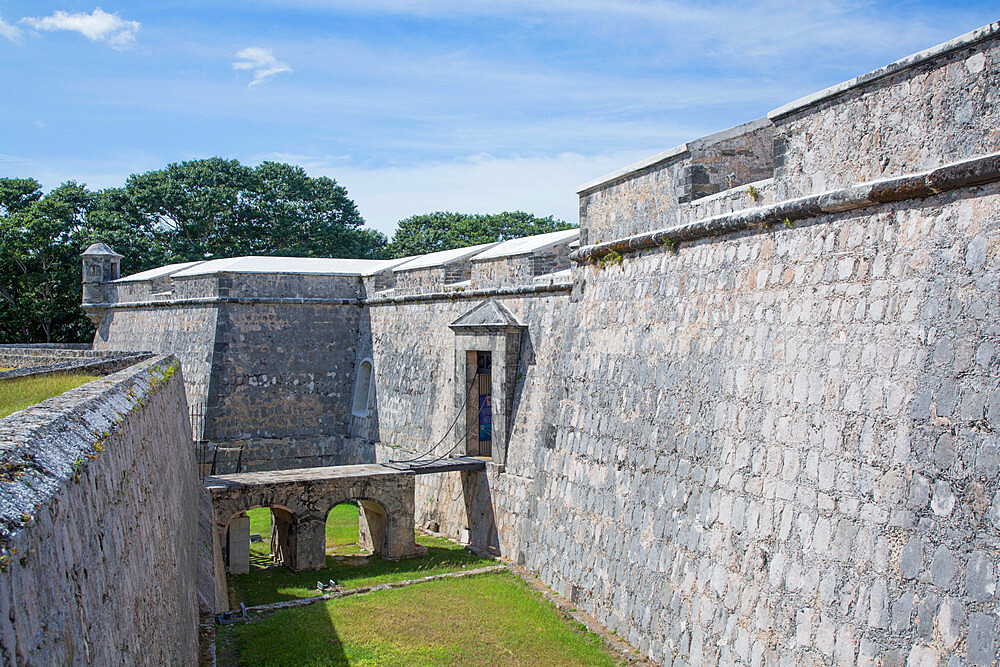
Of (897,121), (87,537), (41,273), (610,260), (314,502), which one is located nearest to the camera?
(87,537)

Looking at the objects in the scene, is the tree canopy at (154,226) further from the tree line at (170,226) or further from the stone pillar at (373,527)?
the stone pillar at (373,527)

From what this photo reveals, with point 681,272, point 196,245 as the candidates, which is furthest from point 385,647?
point 196,245

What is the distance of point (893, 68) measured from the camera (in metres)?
5.73

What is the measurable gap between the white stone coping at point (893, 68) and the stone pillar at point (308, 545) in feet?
27.8

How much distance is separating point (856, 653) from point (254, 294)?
14.0 meters

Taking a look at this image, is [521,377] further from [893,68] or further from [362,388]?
[893,68]

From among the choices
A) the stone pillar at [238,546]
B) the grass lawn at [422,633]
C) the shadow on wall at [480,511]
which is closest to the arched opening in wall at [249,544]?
the stone pillar at [238,546]

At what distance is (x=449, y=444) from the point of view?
45.2 ft

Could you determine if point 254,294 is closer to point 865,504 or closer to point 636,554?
point 636,554

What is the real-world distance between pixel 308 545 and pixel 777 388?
7755mm

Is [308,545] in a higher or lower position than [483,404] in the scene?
lower

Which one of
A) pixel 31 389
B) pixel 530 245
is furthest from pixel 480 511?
pixel 31 389

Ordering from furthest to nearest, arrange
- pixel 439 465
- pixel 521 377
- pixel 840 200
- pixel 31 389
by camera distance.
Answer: pixel 439 465
pixel 521 377
pixel 840 200
pixel 31 389

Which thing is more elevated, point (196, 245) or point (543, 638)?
point (196, 245)
